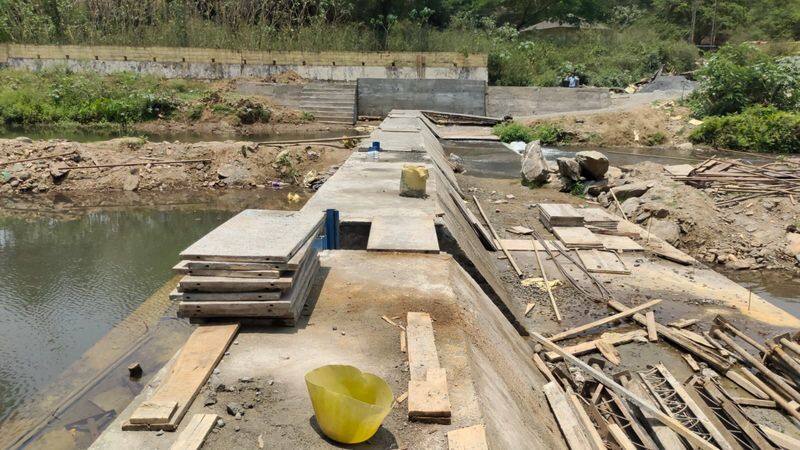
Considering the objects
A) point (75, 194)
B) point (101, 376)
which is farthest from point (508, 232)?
point (75, 194)

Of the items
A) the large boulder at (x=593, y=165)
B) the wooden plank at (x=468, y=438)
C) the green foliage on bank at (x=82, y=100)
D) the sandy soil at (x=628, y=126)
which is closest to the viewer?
the wooden plank at (x=468, y=438)

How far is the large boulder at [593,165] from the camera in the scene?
12.9m

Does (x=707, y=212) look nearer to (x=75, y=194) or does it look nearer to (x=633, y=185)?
(x=633, y=185)

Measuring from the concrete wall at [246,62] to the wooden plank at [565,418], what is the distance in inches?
920

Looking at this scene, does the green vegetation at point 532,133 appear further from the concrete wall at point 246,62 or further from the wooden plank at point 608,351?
the wooden plank at point 608,351

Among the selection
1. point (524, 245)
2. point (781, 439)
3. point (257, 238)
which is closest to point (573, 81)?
point (524, 245)

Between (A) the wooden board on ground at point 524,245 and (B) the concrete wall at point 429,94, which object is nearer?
(A) the wooden board on ground at point 524,245

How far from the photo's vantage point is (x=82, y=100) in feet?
75.4

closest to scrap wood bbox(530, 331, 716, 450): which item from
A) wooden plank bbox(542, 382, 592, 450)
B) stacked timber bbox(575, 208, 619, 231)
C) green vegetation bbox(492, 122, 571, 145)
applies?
wooden plank bbox(542, 382, 592, 450)

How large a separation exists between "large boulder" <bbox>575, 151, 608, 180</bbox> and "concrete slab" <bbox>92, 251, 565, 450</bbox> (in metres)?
8.16

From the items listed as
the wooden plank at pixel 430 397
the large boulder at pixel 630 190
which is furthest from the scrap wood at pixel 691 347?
the large boulder at pixel 630 190

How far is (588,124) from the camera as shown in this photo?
21875 millimetres

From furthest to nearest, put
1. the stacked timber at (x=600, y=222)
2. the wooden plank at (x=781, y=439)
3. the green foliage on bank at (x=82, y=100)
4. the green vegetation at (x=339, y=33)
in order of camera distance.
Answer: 1. the green vegetation at (x=339, y=33)
2. the green foliage on bank at (x=82, y=100)
3. the stacked timber at (x=600, y=222)
4. the wooden plank at (x=781, y=439)

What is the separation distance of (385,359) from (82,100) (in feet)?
79.2
